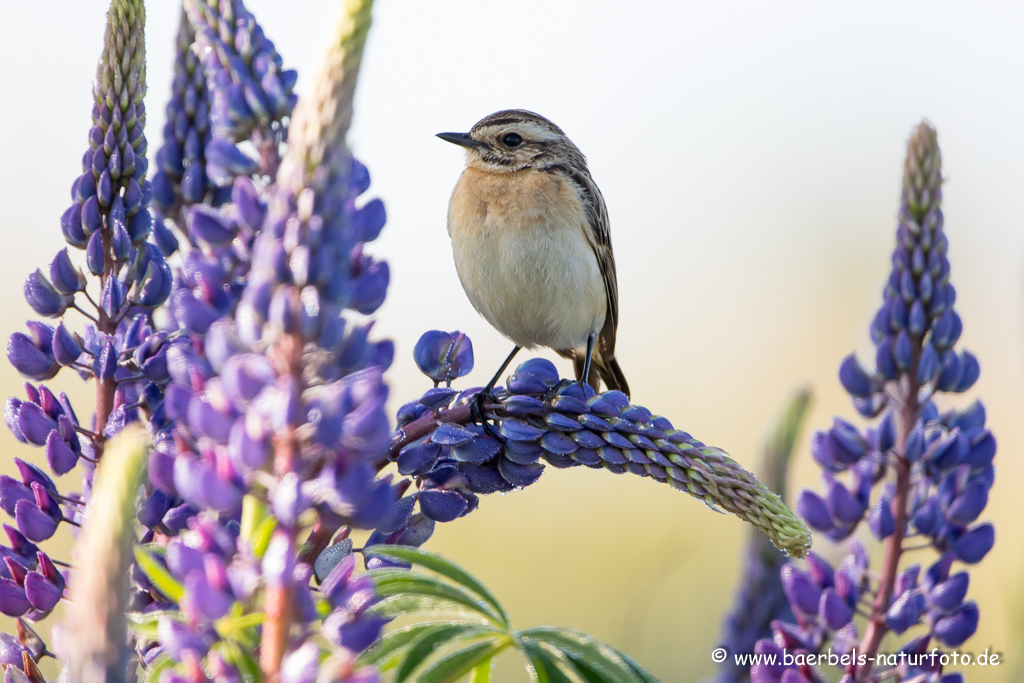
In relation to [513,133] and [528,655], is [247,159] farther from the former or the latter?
[513,133]

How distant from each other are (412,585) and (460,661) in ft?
0.63

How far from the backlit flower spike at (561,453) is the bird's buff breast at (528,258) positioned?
3.25 m

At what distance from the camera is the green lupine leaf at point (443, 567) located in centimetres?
145

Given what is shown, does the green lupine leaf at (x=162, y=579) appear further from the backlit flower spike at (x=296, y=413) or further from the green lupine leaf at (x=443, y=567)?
the green lupine leaf at (x=443, y=567)

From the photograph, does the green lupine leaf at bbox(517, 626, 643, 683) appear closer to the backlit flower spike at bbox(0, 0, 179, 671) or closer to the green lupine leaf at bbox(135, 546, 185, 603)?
the green lupine leaf at bbox(135, 546, 185, 603)

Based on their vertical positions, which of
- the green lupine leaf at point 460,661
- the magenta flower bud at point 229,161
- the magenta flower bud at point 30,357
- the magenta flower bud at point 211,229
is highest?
the magenta flower bud at point 229,161

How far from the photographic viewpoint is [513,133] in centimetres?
615

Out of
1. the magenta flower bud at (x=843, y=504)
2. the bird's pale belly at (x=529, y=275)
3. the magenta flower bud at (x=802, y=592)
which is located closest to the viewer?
the magenta flower bud at (x=802, y=592)

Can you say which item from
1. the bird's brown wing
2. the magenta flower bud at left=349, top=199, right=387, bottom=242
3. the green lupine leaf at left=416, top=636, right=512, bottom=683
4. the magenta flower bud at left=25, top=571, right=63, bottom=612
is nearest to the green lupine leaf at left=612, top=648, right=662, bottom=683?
the green lupine leaf at left=416, top=636, right=512, bottom=683

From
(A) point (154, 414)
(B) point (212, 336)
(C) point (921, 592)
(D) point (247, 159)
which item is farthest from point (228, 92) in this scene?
(C) point (921, 592)

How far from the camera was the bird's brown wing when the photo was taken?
232 inches

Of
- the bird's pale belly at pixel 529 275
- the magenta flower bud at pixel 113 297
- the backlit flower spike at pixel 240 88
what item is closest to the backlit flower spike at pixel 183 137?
the magenta flower bud at pixel 113 297

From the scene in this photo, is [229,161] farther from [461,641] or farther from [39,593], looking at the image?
[39,593]

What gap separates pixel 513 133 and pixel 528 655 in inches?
189
